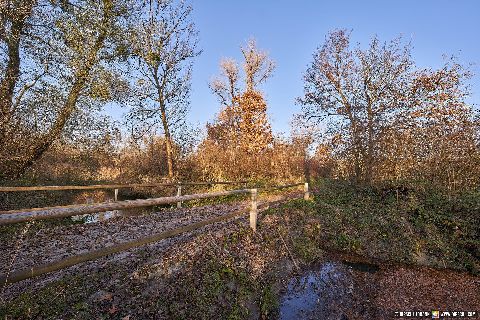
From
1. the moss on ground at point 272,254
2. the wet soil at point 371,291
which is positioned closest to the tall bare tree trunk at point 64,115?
the moss on ground at point 272,254

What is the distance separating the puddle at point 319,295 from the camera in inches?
190

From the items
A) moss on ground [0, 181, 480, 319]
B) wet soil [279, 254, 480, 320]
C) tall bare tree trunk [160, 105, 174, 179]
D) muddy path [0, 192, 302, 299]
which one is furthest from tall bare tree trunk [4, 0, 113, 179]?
wet soil [279, 254, 480, 320]

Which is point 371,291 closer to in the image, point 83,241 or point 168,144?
point 83,241

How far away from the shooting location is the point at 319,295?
544 centimetres

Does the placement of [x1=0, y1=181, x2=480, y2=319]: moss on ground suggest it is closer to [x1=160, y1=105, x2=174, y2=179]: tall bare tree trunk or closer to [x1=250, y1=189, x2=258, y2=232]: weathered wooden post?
[x1=250, y1=189, x2=258, y2=232]: weathered wooden post

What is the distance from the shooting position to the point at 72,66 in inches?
485

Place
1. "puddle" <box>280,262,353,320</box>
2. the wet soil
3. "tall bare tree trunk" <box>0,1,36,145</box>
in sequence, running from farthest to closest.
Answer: "tall bare tree trunk" <box>0,1,36,145</box> < the wet soil < "puddle" <box>280,262,353,320</box>

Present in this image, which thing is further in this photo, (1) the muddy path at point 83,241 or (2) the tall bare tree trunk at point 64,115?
(2) the tall bare tree trunk at point 64,115

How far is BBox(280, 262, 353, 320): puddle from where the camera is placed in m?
4.83

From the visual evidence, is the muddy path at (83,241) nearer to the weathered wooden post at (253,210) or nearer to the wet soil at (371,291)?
the weathered wooden post at (253,210)

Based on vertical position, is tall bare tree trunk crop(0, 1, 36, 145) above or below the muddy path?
above

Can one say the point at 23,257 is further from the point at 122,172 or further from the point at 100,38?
the point at 122,172

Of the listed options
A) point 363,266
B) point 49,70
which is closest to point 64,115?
point 49,70

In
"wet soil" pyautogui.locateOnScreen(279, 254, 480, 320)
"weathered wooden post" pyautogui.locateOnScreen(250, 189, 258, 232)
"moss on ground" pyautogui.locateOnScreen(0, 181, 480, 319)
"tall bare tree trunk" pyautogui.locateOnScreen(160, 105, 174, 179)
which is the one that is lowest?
"wet soil" pyautogui.locateOnScreen(279, 254, 480, 320)
